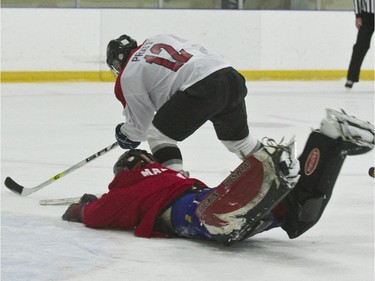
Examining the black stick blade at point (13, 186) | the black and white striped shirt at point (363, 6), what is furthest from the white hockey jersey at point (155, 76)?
the black and white striped shirt at point (363, 6)

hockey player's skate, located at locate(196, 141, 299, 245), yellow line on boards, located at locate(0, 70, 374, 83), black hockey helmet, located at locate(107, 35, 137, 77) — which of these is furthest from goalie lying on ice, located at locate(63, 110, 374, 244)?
yellow line on boards, located at locate(0, 70, 374, 83)

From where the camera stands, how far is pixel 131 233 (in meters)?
2.93

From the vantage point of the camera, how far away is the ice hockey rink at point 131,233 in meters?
2.46

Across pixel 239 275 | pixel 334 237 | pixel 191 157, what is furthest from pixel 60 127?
pixel 239 275

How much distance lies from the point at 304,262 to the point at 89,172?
69.3 inches

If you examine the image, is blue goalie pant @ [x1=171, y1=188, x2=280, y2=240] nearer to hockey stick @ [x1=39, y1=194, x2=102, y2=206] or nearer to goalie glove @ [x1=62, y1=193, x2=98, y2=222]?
goalie glove @ [x1=62, y1=193, x2=98, y2=222]

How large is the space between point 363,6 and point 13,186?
209 inches

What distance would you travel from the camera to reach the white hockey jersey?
3.32m

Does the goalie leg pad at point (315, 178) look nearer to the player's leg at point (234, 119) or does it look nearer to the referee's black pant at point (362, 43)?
the player's leg at point (234, 119)

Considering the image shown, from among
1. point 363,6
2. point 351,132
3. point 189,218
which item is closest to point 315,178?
point 351,132

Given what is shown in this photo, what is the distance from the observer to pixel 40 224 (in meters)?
3.08

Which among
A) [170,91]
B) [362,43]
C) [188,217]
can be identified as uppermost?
[170,91]

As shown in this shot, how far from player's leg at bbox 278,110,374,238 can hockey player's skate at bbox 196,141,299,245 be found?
97 millimetres

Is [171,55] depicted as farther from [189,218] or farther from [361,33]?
[361,33]
